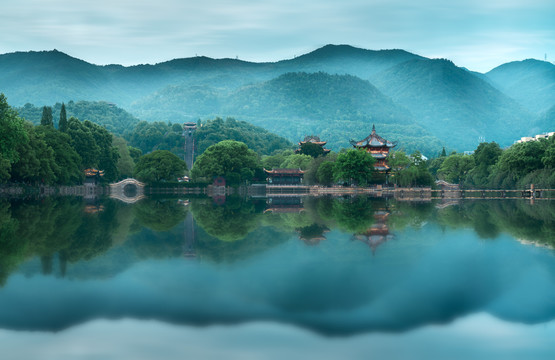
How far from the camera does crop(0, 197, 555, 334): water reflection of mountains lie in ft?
33.2

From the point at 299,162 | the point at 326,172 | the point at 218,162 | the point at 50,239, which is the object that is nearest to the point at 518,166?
the point at 326,172

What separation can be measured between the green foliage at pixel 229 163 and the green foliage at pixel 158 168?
12.5ft

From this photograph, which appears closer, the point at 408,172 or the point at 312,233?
the point at 312,233

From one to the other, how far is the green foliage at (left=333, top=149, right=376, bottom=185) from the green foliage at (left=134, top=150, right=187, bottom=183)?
2767 centimetres

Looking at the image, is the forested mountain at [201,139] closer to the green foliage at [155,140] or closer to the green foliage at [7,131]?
the green foliage at [155,140]

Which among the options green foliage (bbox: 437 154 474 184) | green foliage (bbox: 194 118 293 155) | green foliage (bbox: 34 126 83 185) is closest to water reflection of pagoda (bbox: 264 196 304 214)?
green foliage (bbox: 34 126 83 185)

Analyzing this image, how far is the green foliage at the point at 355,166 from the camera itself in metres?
81.0

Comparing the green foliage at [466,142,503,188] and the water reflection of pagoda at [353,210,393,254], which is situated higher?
the green foliage at [466,142,503,188]

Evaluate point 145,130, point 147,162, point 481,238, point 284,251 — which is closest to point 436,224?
point 481,238

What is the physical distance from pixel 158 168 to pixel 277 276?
8475cm

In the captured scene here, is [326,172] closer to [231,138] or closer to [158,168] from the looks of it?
[158,168]

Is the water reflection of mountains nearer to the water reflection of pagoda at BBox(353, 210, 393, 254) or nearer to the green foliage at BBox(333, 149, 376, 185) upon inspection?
the water reflection of pagoda at BBox(353, 210, 393, 254)

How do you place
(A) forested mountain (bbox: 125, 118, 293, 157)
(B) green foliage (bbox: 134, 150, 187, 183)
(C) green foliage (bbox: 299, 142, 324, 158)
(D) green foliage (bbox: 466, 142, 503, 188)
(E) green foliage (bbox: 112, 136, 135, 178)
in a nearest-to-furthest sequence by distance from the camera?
1. (D) green foliage (bbox: 466, 142, 503, 188)
2. (B) green foliage (bbox: 134, 150, 187, 183)
3. (E) green foliage (bbox: 112, 136, 135, 178)
4. (C) green foliage (bbox: 299, 142, 324, 158)
5. (A) forested mountain (bbox: 125, 118, 293, 157)

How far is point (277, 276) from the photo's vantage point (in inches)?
522
